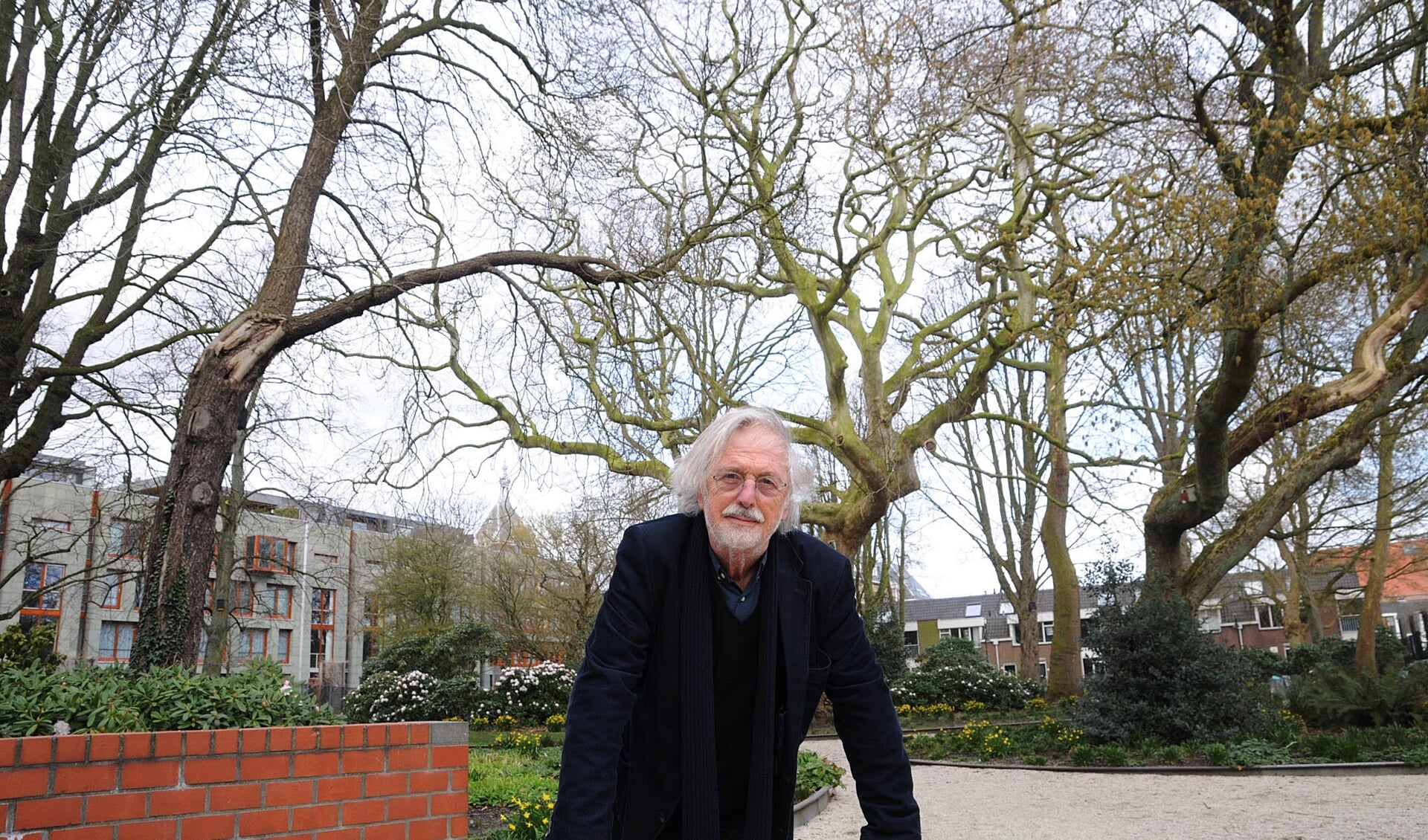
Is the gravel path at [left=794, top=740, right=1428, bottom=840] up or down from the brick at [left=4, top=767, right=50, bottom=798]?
down

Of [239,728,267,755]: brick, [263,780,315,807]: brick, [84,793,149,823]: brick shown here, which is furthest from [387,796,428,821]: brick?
[84,793,149,823]: brick

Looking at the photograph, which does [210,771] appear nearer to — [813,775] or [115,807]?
[115,807]

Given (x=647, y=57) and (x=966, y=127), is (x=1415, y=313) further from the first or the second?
(x=647, y=57)

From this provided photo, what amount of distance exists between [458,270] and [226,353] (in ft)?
6.13

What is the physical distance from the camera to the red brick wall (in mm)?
3852

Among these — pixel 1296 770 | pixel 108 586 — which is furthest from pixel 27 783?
pixel 1296 770

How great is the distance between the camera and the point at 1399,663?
944 inches

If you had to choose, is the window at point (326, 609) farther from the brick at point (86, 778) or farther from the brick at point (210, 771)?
the brick at point (86, 778)

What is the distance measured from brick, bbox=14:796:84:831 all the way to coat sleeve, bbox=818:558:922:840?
329 cm

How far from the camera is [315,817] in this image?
4.42m

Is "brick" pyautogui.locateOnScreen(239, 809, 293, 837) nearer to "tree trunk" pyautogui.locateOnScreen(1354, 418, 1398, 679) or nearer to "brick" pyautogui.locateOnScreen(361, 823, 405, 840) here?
"brick" pyautogui.locateOnScreen(361, 823, 405, 840)

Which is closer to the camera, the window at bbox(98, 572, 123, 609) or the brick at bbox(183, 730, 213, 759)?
the brick at bbox(183, 730, 213, 759)

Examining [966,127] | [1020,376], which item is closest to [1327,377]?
[1020,376]

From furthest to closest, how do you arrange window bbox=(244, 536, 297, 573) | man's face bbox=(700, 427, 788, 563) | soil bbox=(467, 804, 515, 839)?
window bbox=(244, 536, 297, 573)
soil bbox=(467, 804, 515, 839)
man's face bbox=(700, 427, 788, 563)
